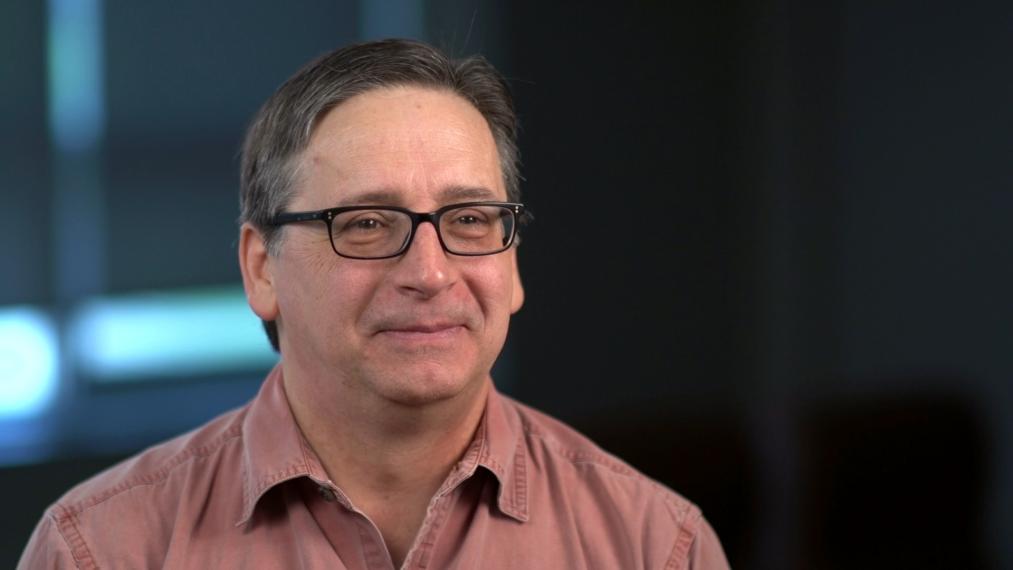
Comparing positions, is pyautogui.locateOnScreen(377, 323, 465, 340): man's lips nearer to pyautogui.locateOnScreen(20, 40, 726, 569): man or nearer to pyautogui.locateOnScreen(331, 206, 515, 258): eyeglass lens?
pyautogui.locateOnScreen(20, 40, 726, 569): man

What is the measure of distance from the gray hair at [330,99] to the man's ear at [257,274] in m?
0.02

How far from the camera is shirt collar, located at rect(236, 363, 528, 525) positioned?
1.91 metres

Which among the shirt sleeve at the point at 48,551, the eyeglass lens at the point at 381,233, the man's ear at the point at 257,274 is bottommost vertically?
the shirt sleeve at the point at 48,551

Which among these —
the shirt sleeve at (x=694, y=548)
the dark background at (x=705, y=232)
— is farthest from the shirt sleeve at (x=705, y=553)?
the dark background at (x=705, y=232)

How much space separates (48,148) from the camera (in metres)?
3.79

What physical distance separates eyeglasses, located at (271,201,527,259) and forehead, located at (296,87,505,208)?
20mm

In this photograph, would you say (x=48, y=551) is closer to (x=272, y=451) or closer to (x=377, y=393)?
(x=272, y=451)

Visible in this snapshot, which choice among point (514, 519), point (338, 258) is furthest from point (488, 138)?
point (514, 519)

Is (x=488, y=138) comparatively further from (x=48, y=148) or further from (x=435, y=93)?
(x=48, y=148)

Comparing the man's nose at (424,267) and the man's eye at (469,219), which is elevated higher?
the man's eye at (469,219)

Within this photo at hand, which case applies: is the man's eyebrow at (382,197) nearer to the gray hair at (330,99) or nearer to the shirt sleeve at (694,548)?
the gray hair at (330,99)

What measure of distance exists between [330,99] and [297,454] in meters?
0.54

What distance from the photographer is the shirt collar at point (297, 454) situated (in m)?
1.91

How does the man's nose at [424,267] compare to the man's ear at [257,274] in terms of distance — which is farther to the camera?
the man's ear at [257,274]
